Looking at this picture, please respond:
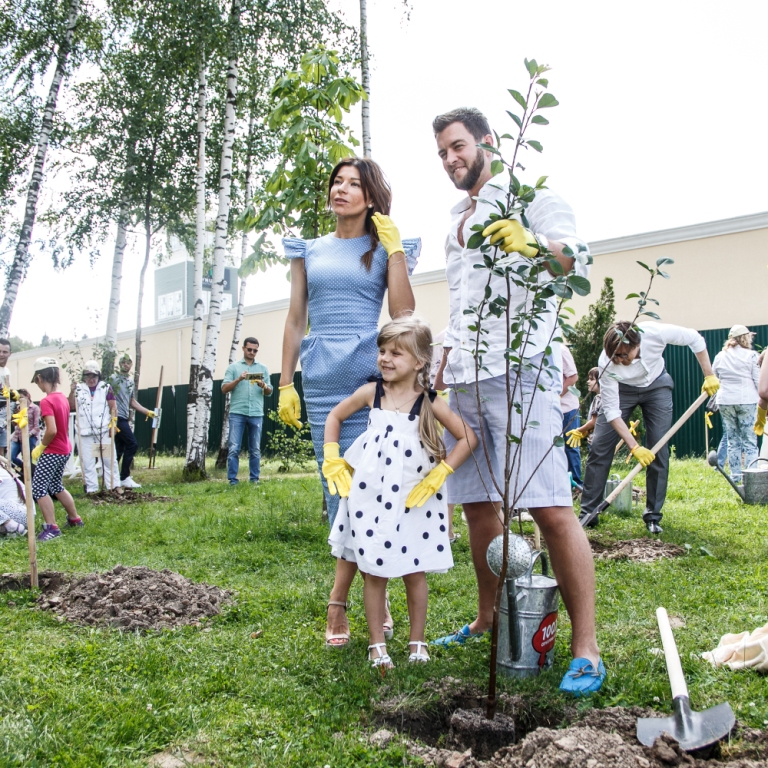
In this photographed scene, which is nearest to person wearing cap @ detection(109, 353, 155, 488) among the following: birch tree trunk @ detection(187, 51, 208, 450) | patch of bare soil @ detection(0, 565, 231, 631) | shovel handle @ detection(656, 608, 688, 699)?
birch tree trunk @ detection(187, 51, 208, 450)

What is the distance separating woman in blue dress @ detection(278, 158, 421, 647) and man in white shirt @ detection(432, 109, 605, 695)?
11.2 inches

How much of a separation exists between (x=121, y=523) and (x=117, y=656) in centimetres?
383

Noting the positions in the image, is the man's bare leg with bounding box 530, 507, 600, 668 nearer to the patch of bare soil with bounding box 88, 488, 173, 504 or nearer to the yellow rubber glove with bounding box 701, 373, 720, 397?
the yellow rubber glove with bounding box 701, 373, 720, 397

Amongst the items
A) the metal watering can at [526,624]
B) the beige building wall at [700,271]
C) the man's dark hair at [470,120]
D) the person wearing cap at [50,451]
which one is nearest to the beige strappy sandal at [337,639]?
the metal watering can at [526,624]

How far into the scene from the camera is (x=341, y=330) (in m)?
2.94

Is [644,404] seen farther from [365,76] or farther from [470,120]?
[365,76]

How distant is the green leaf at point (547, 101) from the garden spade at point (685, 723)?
154 cm

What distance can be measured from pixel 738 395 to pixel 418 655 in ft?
21.3

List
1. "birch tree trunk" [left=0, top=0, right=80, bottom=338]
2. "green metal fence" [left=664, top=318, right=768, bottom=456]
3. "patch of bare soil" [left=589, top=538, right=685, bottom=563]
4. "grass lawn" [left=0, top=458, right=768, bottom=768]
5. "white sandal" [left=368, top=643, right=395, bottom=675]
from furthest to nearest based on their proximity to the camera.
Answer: "green metal fence" [left=664, top=318, right=768, bottom=456]
"birch tree trunk" [left=0, top=0, right=80, bottom=338]
"patch of bare soil" [left=589, top=538, right=685, bottom=563]
"white sandal" [left=368, top=643, right=395, bottom=675]
"grass lawn" [left=0, top=458, right=768, bottom=768]

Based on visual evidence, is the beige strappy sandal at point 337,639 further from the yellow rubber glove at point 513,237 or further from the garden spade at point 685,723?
the yellow rubber glove at point 513,237

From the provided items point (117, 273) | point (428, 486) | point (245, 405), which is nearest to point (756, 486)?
point (428, 486)

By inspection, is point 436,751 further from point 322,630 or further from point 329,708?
point 322,630

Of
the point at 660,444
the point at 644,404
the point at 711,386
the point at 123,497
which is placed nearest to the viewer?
the point at 711,386

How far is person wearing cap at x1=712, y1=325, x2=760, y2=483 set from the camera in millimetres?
7855
